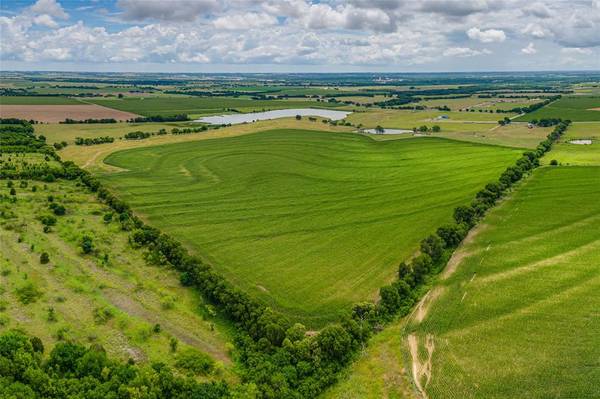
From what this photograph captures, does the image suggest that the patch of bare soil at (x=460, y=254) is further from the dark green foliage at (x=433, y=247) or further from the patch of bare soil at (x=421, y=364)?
the patch of bare soil at (x=421, y=364)

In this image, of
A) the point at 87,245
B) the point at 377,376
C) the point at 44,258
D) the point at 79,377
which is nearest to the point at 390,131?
the point at 87,245

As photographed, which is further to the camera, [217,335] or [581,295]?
[581,295]

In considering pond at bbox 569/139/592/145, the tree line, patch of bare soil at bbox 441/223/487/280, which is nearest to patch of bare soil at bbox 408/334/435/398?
the tree line

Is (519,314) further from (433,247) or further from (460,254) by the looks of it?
(460,254)

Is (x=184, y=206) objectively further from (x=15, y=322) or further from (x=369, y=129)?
(x=369, y=129)

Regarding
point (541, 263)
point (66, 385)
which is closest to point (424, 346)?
point (541, 263)
